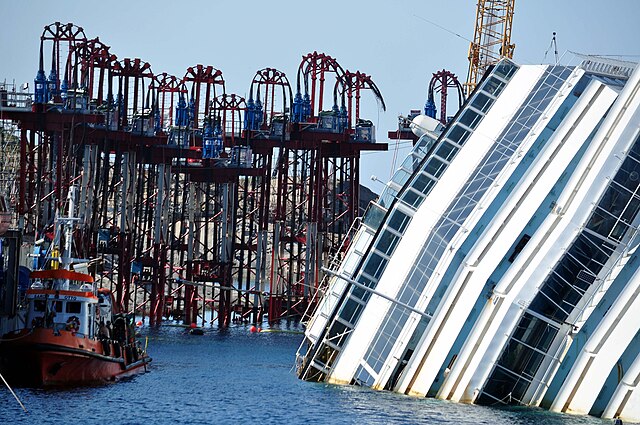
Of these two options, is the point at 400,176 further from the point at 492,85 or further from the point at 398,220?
the point at 492,85

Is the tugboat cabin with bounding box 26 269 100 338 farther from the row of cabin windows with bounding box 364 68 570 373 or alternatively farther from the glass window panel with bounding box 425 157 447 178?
the glass window panel with bounding box 425 157 447 178

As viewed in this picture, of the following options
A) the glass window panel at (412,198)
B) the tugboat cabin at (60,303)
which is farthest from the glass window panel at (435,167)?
the tugboat cabin at (60,303)

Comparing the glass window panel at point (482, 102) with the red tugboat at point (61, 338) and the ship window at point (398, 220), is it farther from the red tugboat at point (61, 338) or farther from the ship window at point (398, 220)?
the red tugboat at point (61, 338)

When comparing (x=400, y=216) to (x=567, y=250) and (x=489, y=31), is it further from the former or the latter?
(x=489, y=31)

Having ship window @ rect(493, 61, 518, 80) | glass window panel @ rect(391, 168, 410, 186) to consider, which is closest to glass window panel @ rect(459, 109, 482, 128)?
Result: ship window @ rect(493, 61, 518, 80)

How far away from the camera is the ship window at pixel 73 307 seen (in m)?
73.0

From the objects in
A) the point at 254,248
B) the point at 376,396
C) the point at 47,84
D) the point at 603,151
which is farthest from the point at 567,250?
the point at 254,248

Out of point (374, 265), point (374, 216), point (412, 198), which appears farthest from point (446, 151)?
point (374, 265)

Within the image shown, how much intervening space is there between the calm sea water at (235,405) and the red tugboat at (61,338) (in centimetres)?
105

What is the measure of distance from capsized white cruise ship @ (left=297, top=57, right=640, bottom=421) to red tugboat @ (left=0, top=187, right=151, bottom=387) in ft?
37.6

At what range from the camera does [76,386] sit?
71250 millimetres

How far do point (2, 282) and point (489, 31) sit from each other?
294ft

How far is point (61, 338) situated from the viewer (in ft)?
232

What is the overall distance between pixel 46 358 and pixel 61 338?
148 centimetres
